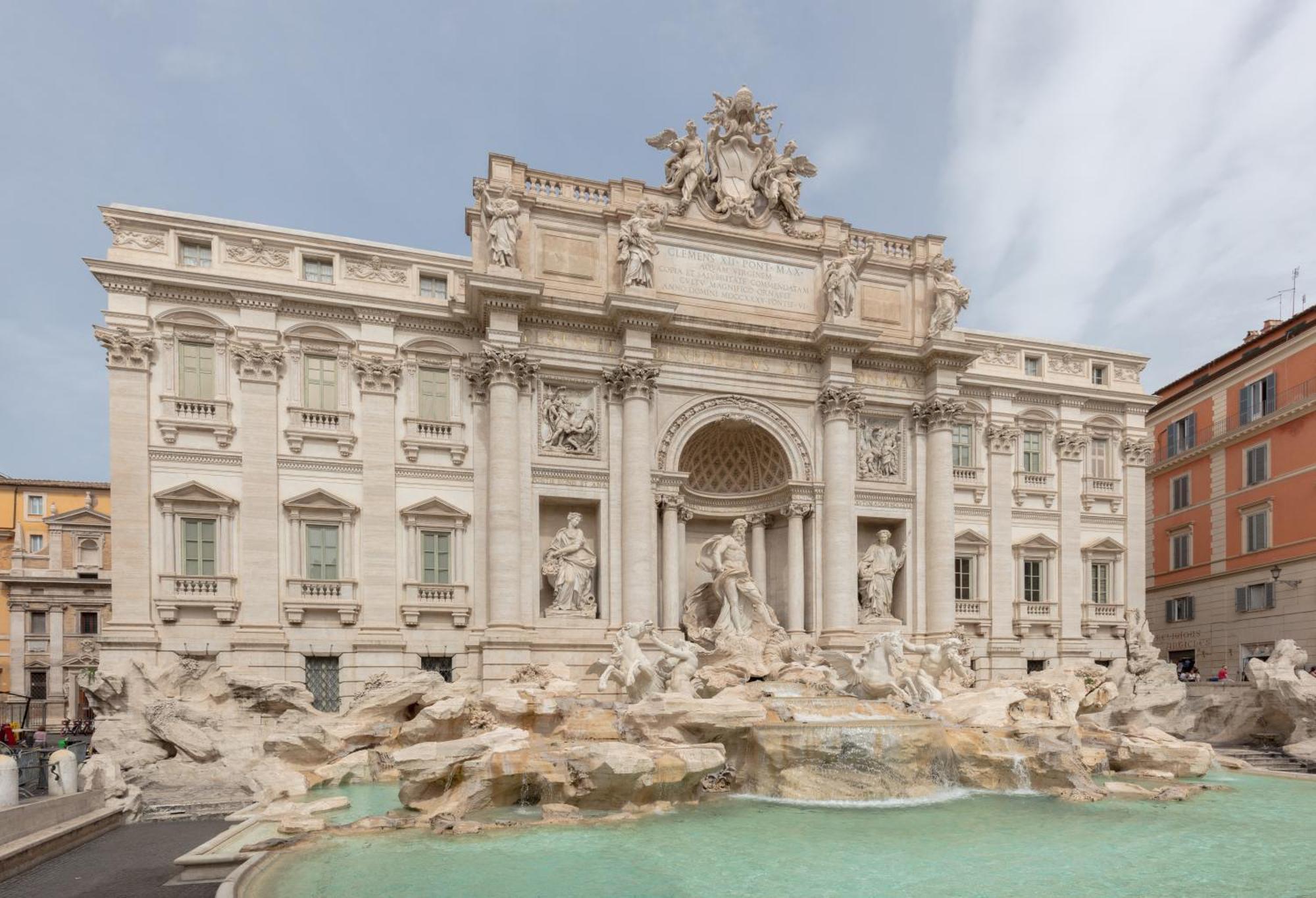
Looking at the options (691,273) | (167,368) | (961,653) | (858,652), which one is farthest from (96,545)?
(961,653)

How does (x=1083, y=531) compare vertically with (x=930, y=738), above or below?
above

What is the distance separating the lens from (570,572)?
2127cm

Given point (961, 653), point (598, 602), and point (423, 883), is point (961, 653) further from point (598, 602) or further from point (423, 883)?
point (423, 883)

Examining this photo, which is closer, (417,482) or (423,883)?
(423,883)

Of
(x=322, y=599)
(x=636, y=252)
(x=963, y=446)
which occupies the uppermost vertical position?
(x=636, y=252)

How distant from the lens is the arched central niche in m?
23.8

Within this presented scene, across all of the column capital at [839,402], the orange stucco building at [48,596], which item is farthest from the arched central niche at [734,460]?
the orange stucco building at [48,596]

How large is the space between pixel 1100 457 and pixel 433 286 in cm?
2354

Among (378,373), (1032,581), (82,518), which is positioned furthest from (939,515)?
(82,518)

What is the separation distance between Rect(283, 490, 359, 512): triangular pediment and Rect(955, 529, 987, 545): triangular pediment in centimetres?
1875

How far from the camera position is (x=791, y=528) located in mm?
23469

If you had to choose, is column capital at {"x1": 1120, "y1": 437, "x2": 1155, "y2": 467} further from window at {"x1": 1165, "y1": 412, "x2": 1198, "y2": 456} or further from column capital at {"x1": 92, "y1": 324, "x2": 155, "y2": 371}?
column capital at {"x1": 92, "y1": 324, "x2": 155, "y2": 371}

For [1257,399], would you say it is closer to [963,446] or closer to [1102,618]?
[1102,618]

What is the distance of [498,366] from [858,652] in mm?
12783
